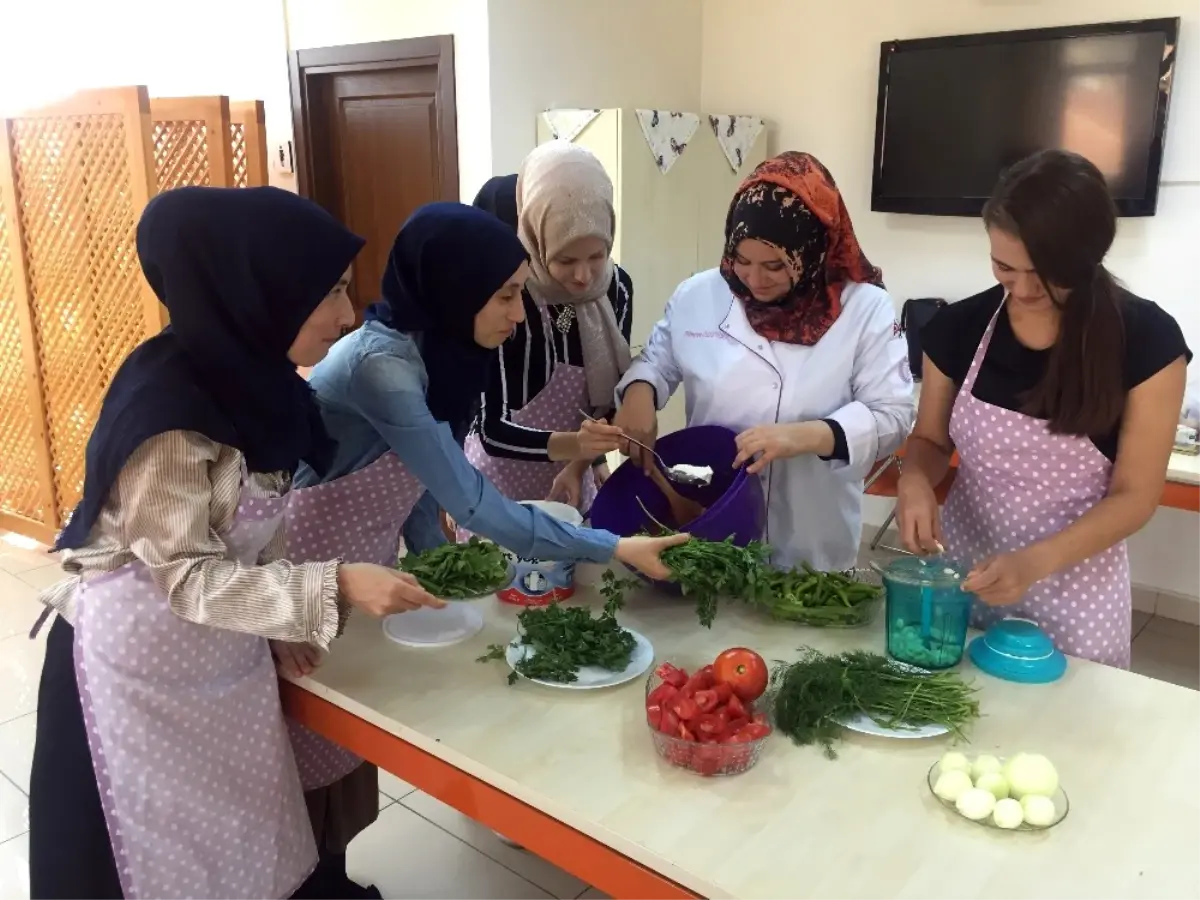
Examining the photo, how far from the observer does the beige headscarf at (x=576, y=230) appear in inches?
75.1

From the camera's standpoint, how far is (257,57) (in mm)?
4348

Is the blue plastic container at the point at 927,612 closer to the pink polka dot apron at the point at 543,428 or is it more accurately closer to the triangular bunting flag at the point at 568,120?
the pink polka dot apron at the point at 543,428

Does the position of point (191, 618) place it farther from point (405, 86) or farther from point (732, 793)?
point (405, 86)

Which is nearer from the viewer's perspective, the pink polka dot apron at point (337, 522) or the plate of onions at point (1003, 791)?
the plate of onions at point (1003, 791)

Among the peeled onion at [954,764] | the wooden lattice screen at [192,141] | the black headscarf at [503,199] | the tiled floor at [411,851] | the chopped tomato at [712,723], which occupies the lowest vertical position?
the tiled floor at [411,851]

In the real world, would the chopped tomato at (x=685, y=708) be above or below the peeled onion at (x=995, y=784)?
above

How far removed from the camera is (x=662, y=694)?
1.20m

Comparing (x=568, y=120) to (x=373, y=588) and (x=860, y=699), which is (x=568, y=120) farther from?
(x=860, y=699)

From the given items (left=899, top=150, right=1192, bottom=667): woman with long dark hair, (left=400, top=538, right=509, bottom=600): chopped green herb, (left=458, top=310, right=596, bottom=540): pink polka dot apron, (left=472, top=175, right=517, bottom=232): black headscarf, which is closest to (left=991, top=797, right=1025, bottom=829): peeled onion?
(left=899, top=150, right=1192, bottom=667): woman with long dark hair

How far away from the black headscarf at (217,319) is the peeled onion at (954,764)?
0.95 meters

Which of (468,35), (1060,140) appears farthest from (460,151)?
(1060,140)

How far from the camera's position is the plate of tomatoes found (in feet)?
3.72

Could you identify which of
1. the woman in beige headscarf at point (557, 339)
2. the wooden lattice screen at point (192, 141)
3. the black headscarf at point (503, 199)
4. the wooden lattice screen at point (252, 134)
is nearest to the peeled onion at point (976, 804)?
the woman in beige headscarf at point (557, 339)

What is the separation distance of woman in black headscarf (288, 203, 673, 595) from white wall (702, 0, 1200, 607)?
2.72m
